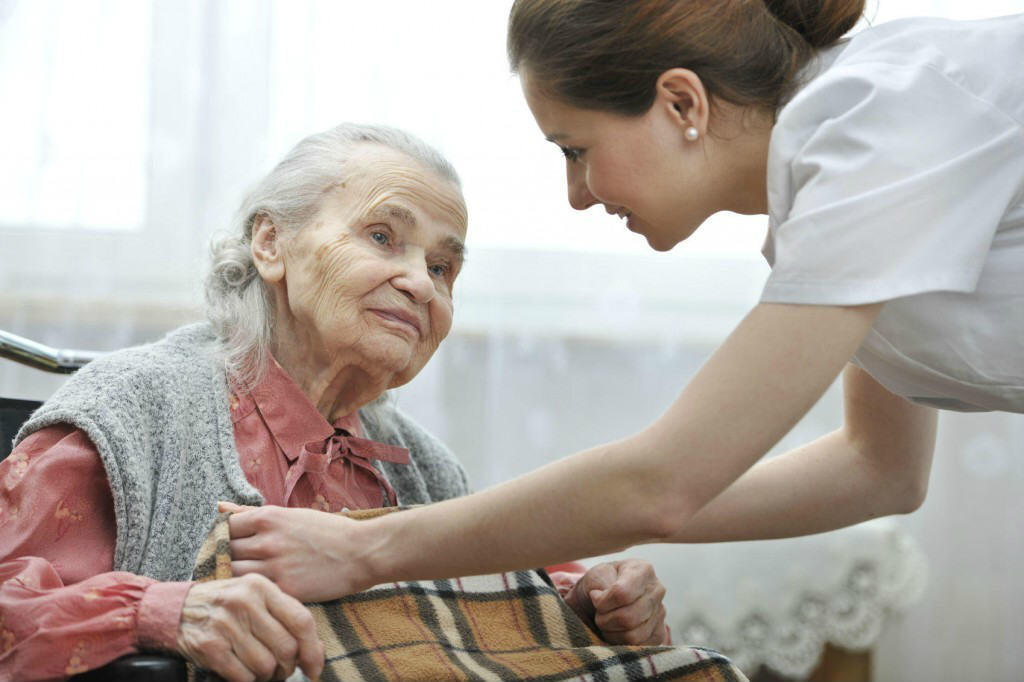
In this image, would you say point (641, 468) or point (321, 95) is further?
point (321, 95)

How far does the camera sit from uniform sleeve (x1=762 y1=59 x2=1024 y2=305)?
0.97 metres

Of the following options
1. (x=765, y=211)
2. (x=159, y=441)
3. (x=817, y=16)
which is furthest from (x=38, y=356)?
(x=817, y=16)

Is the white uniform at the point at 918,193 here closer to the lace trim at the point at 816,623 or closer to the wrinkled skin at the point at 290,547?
the wrinkled skin at the point at 290,547

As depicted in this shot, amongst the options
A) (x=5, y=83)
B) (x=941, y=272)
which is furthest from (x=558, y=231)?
(x=941, y=272)

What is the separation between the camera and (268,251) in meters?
1.56

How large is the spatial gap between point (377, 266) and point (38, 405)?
20.7 inches

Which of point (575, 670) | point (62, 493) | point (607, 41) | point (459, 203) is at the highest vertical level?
point (607, 41)

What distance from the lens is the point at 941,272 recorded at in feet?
3.21

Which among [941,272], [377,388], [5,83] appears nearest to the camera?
[941,272]

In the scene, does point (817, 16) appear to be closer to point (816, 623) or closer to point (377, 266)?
point (377, 266)

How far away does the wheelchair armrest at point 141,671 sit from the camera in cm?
94

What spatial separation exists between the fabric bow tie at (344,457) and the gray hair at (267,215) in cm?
14

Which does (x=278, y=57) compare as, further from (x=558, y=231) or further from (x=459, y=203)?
(x=459, y=203)

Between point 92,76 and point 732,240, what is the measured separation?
62.9 inches
